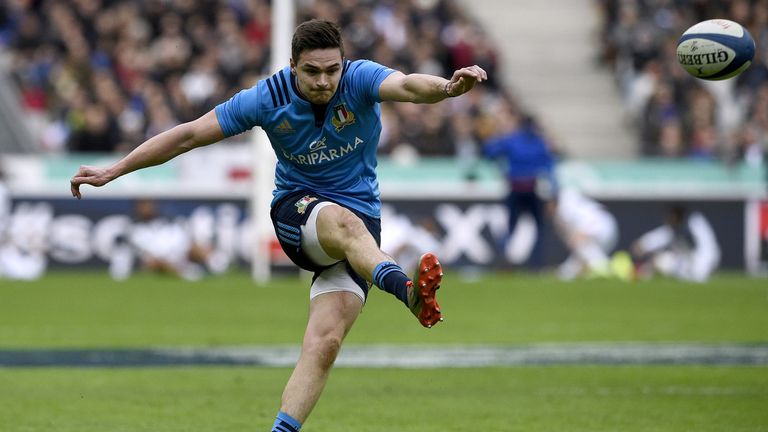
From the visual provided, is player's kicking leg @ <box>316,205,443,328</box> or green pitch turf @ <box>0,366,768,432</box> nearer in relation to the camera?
player's kicking leg @ <box>316,205,443,328</box>

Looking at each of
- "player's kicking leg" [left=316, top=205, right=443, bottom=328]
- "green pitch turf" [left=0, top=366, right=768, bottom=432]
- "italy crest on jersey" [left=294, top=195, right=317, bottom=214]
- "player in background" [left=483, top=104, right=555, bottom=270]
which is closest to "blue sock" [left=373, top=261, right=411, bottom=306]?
"player's kicking leg" [left=316, top=205, right=443, bottom=328]

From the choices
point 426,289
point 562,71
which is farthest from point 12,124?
point 426,289

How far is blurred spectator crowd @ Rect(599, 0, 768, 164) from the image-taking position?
24828 millimetres

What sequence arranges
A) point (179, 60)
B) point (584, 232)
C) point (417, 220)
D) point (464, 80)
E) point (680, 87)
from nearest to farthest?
point (464, 80) → point (584, 232) → point (417, 220) → point (179, 60) → point (680, 87)

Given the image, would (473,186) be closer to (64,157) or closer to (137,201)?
(137,201)

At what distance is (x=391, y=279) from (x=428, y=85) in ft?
3.06

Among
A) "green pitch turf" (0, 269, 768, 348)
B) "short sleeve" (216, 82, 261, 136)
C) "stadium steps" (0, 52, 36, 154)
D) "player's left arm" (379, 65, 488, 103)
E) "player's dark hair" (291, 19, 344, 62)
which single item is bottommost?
"green pitch turf" (0, 269, 768, 348)

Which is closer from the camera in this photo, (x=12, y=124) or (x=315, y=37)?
(x=315, y=37)

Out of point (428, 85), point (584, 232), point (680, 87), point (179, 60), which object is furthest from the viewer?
point (680, 87)

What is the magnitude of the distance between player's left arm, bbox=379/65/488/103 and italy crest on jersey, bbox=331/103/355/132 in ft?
0.71

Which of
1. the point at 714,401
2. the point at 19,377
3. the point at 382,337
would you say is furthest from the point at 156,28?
the point at 714,401

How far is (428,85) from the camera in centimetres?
647

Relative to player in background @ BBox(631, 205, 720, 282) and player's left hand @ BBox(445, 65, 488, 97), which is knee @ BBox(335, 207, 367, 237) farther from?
player in background @ BBox(631, 205, 720, 282)

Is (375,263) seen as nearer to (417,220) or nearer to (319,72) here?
(319,72)
